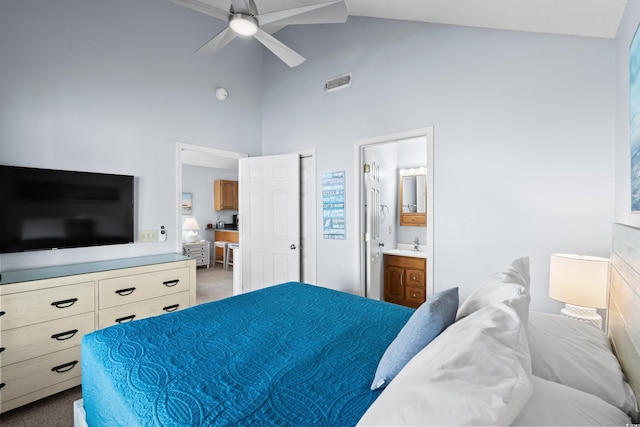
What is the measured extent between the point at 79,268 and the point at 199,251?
4.36 m

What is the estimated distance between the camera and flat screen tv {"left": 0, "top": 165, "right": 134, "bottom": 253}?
7.61ft

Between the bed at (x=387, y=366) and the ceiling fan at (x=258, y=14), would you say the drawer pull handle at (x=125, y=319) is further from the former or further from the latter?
the ceiling fan at (x=258, y=14)

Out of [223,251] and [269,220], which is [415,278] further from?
[223,251]

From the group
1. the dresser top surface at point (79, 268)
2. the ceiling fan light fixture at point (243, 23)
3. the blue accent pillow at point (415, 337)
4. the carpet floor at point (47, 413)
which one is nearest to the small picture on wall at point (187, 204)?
the dresser top surface at point (79, 268)

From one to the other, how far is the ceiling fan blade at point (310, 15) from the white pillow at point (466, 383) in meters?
1.97

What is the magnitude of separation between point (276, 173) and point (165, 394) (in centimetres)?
304

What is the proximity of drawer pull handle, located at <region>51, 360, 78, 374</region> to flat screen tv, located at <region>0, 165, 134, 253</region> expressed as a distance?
37.6 inches

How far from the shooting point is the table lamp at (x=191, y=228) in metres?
6.75

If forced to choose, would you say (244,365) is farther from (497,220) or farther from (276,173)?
(276,173)

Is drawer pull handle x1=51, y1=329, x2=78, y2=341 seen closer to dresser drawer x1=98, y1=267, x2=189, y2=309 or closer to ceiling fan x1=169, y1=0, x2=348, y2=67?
dresser drawer x1=98, y1=267, x2=189, y2=309

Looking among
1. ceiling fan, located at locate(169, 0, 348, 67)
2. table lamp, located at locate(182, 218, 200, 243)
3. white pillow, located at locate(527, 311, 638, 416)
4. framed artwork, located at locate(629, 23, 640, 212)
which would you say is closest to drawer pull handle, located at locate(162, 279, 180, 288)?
ceiling fan, located at locate(169, 0, 348, 67)

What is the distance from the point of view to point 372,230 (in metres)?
Result: 3.52

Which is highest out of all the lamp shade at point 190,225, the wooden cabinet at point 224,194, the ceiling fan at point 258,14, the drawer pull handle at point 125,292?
the ceiling fan at point 258,14

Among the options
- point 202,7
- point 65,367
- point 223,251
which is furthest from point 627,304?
point 223,251
